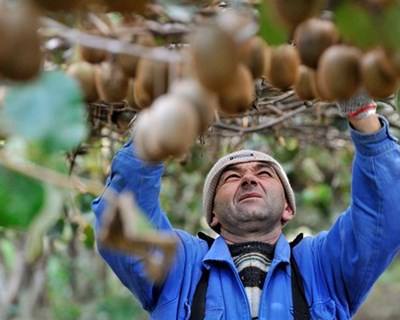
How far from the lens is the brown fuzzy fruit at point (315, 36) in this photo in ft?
2.55

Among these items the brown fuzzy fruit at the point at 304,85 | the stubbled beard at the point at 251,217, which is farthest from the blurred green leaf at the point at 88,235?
the brown fuzzy fruit at the point at 304,85

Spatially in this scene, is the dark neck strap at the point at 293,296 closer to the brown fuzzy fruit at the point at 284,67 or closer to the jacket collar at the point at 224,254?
the jacket collar at the point at 224,254

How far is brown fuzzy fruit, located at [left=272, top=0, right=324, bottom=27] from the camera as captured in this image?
704mm

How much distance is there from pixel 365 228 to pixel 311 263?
282 millimetres

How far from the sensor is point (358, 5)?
682 millimetres

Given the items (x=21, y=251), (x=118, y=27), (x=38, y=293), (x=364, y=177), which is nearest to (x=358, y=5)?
(x=118, y=27)

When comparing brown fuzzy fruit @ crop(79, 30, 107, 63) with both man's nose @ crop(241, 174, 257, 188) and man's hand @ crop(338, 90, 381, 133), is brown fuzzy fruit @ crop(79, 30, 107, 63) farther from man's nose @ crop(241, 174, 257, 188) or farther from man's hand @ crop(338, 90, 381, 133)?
man's nose @ crop(241, 174, 257, 188)

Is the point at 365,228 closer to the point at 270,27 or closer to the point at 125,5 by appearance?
the point at 270,27

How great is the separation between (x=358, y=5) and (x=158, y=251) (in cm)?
22

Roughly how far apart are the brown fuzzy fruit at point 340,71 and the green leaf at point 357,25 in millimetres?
37

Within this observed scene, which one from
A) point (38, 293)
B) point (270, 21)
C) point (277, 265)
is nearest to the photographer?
point (270, 21)

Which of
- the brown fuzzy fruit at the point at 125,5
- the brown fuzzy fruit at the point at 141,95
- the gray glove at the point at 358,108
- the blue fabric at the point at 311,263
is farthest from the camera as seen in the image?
the blue fabric at the point at 311,263

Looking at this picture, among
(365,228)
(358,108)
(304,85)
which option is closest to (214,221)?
(365,228)

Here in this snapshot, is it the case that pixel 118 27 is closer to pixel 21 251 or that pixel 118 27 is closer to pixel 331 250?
pixel 331 250
